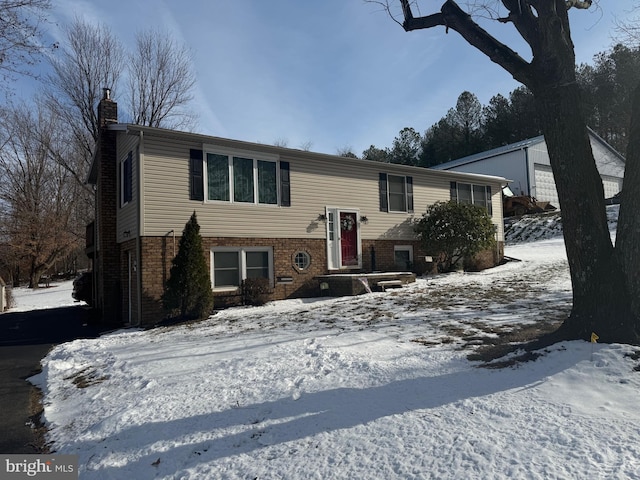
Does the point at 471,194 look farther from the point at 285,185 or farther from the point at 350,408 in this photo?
the point at 350,408

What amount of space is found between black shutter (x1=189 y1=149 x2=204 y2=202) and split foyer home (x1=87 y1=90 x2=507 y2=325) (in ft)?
0.08

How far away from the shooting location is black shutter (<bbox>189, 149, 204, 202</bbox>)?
1112cm

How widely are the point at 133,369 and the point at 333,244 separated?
8.44 m

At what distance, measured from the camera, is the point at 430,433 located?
11.0ft

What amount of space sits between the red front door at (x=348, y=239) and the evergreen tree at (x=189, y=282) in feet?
17.0

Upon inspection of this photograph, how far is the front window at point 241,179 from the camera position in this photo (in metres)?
11.5

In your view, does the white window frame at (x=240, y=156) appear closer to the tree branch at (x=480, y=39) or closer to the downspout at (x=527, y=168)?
the tree branch at (x=480, y=39)

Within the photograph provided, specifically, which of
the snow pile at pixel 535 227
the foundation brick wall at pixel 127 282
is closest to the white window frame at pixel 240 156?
the foundation brick wall at pixel 127 282

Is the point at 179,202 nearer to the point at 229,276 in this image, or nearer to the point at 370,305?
the point at 229,276

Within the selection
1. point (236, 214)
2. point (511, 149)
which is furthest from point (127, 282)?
point (511, 149)

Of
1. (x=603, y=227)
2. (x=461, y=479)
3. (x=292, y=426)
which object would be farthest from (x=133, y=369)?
(x=603, y=227)

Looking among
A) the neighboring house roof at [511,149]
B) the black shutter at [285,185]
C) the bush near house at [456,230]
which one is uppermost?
the neighboring house roof at [511,149]

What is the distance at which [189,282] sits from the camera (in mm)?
9805

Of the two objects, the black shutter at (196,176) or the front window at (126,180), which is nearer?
the black shutter at (196,176)
